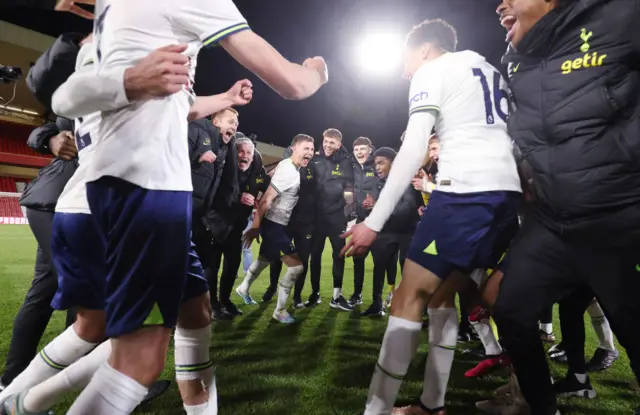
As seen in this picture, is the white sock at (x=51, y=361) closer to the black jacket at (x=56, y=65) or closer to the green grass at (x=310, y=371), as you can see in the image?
the green grass at (x=310, y=371)

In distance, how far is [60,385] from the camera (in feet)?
5.53

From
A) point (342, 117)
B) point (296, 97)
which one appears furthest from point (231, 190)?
point (342, 117)

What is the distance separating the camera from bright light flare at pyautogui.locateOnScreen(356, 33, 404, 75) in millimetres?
15382

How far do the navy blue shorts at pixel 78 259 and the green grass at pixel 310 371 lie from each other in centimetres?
93

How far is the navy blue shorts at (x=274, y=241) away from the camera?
5613mm

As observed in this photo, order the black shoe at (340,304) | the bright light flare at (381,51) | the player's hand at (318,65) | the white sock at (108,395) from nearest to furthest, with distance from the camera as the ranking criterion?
the white sock at (108,395) < the player's hand at (318,65) < the black shoe at (340,304) < the bright light flare at (381,51)

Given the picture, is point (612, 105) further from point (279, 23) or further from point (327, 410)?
point (279, 23)

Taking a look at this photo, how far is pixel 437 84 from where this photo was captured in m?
2.21

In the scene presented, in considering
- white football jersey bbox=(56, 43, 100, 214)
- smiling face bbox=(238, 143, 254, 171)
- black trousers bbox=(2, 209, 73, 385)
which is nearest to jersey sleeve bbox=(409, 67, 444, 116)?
white football jersey bbox=(56, 43, 100, 214)

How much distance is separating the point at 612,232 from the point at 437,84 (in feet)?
3.42

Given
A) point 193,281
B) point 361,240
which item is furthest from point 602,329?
point 193,281

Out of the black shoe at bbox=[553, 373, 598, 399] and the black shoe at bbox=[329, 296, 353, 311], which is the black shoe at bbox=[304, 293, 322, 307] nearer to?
the black shoe at bbox=[329, 296, 353, 311]

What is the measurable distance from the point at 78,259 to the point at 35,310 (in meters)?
1.04

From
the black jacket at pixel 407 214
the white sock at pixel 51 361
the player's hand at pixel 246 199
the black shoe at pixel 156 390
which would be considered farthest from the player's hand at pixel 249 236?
the white sock at pixel 51 361
